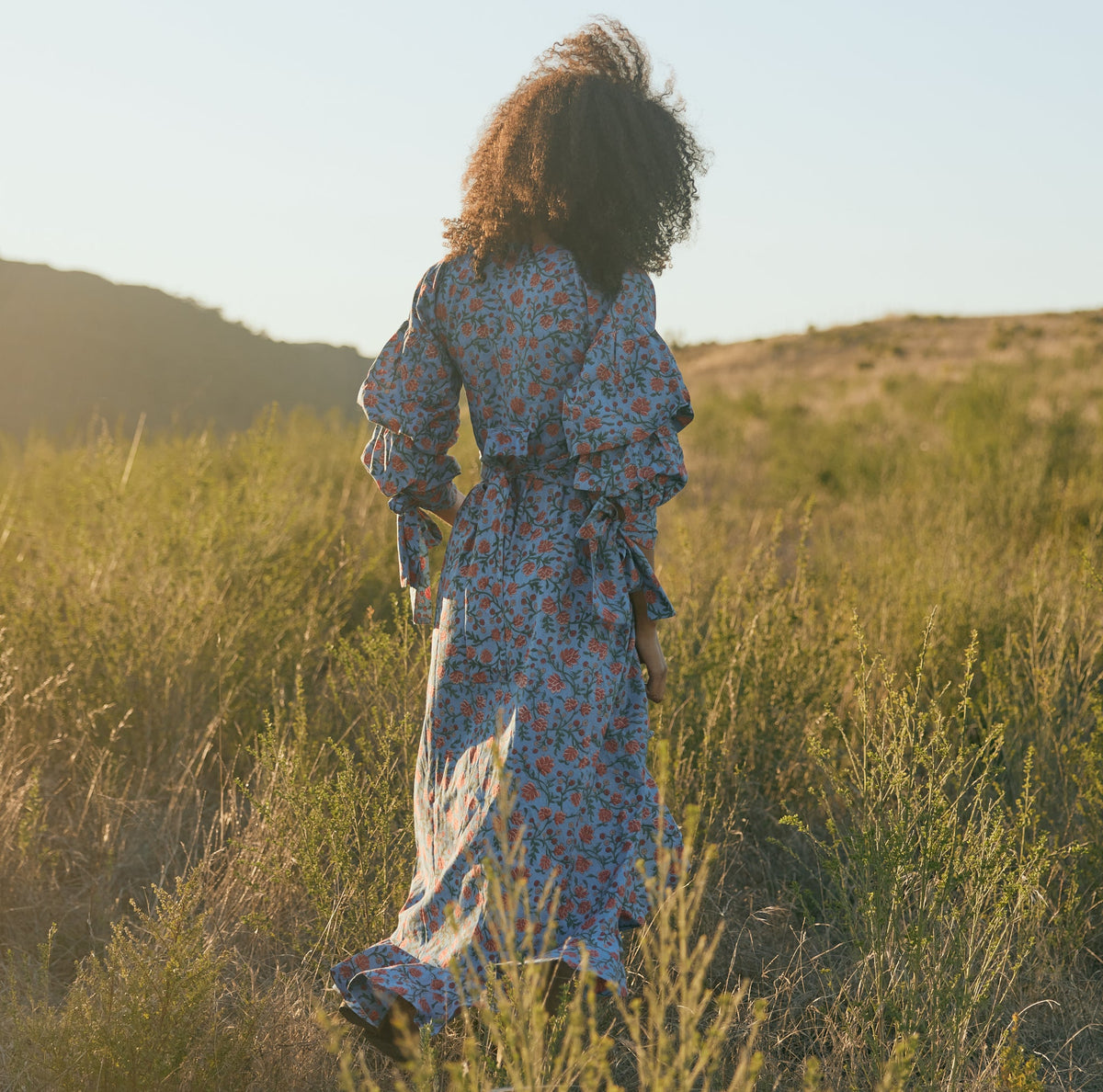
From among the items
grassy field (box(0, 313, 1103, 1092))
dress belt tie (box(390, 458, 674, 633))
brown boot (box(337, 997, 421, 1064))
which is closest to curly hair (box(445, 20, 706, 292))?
dress belt tie (box(390, 458, 674, 633))

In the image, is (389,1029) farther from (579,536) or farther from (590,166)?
(590,166)

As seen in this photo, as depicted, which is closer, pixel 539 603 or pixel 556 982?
pixel 556 982

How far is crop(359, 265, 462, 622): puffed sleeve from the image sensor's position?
2.21 metres

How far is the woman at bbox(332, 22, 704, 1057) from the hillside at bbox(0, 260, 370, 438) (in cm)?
2617

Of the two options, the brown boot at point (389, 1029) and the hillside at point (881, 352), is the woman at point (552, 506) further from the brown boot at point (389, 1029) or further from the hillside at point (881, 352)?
the hillside at point (881, 352)

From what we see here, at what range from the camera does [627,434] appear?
201cm

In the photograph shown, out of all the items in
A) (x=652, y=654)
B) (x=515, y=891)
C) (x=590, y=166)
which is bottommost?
(x=515, y=891)

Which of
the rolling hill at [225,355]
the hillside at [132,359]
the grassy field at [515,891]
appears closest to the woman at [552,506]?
the grassy field at [515,891]

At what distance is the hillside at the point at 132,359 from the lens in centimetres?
3108

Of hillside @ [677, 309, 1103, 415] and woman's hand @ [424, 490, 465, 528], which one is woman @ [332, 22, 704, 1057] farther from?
hillside @ [677, 309, 1103, 415]

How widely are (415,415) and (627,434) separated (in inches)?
19.1

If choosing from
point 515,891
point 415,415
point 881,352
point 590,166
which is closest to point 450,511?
point 415,415

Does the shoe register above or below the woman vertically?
below

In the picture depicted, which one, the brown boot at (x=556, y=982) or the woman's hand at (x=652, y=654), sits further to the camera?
the woman's hand at (x=652, y=654)
